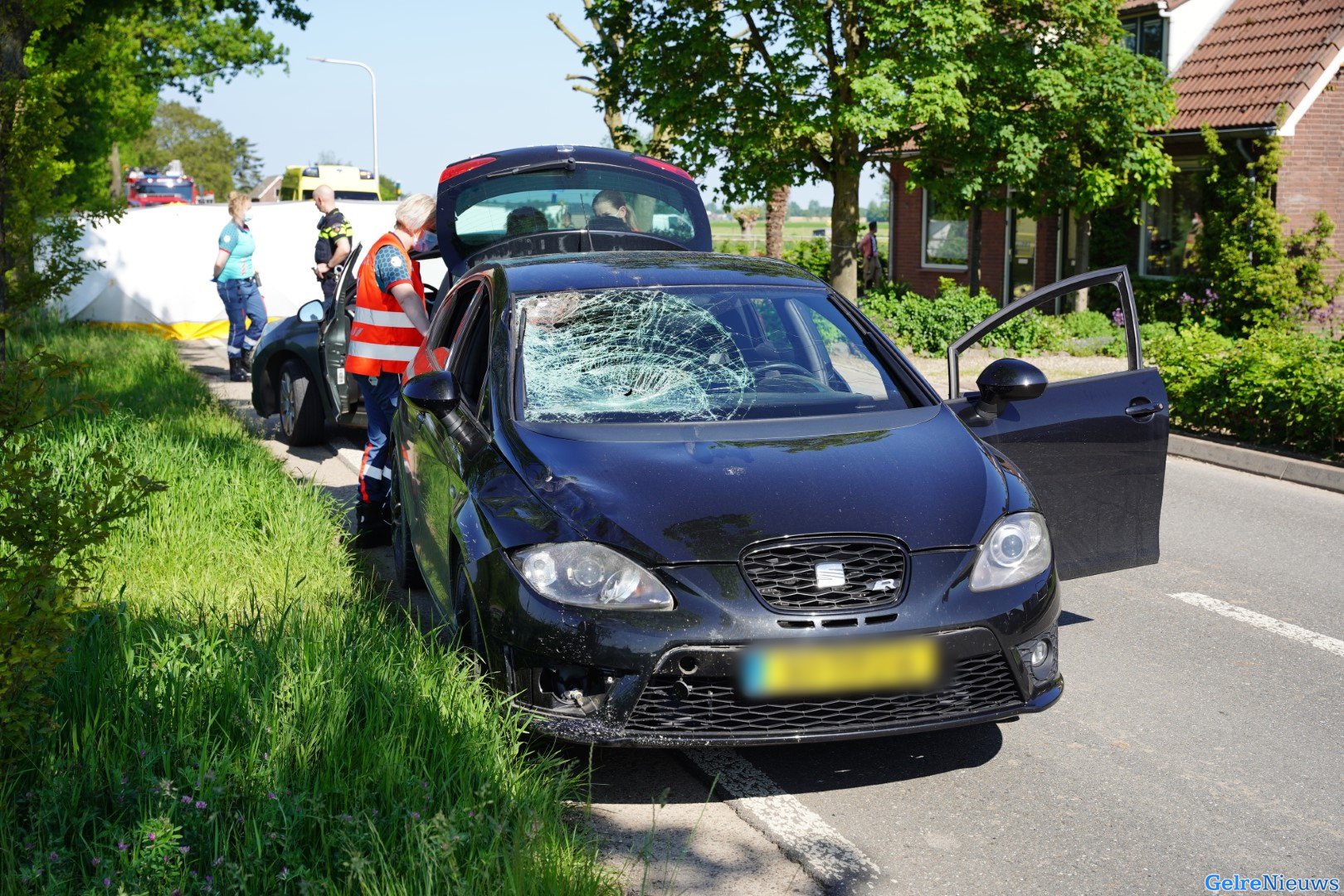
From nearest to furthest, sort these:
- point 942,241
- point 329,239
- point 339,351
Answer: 1. point 339,351
2. point 329,239
3. point 942,241

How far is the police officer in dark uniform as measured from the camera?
1281 centimetres

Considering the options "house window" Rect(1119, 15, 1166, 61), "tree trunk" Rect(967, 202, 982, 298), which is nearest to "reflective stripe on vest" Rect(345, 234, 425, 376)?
"tree trunk" Rect(967, 202, 982, 298)

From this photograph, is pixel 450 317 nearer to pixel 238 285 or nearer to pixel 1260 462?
pixel 1260 462

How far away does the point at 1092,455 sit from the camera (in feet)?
17.9

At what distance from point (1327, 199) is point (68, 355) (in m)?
18.1

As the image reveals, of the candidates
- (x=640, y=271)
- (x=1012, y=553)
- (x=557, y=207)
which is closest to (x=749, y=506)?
(x=1012, y=553)

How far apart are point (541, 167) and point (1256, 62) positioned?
1737 cm

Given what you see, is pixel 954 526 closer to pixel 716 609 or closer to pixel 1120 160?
pixel 716 609

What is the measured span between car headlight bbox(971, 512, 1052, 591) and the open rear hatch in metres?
4.33

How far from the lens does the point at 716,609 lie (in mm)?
3871

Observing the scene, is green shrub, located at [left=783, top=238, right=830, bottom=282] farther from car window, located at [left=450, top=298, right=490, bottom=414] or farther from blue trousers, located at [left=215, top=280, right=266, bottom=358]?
car window, located at [left=450, top=298, right=490, bottom=414]

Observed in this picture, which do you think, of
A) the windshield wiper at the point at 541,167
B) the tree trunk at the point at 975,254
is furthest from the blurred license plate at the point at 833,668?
the tree trunk at the point at 975,254

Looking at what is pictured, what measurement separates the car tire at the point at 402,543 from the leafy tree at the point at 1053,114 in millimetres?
12503

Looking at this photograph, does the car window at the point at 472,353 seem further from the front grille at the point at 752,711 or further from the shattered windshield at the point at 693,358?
the front grille at the point at 752,711
